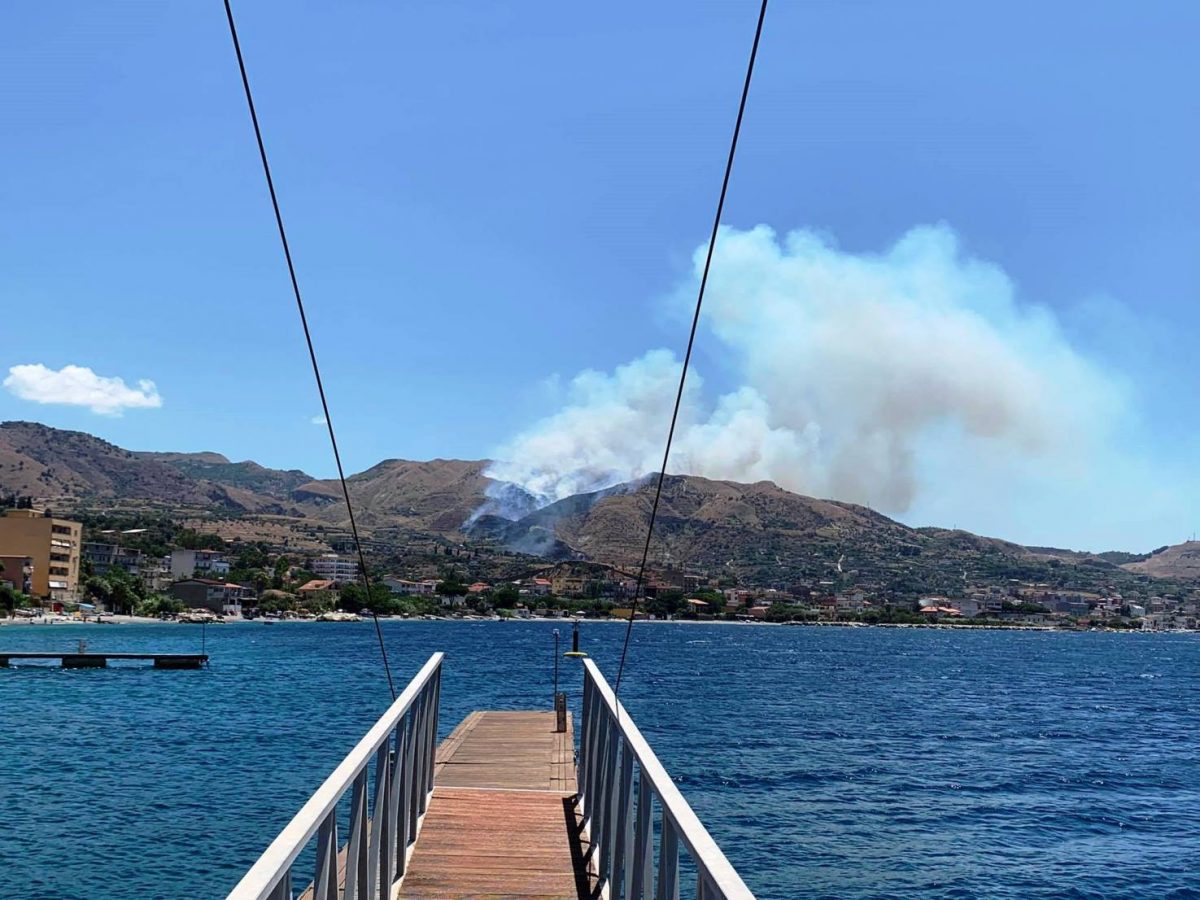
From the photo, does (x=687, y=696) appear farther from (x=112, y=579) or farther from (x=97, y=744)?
(x=112, y=579)

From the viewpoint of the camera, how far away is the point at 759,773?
3116cm

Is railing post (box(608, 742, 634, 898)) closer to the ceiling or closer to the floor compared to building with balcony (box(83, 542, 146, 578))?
closer to the floor

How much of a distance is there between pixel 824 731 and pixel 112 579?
13301 cm

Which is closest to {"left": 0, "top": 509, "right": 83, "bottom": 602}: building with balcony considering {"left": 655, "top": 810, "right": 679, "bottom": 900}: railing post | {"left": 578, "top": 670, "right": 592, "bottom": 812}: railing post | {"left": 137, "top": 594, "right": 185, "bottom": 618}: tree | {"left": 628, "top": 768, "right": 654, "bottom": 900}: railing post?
{"left": 137, "top": 594, "right": 185, "bottom": 618}: tree

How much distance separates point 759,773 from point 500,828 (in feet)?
76.1

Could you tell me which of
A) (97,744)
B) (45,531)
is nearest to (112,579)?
(45,531)

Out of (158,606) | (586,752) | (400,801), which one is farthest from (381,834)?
(158,606)

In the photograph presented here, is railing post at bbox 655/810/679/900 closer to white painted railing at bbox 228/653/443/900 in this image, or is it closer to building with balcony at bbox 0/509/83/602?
white painted railing at bbox 228/653/443/900

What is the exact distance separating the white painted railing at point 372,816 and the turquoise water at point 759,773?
8.73 m

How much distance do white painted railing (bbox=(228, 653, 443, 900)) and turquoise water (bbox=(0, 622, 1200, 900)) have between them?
8728 mm

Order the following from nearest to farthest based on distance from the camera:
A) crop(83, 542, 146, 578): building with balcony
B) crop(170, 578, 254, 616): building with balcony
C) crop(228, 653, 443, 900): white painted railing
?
crop(228, 653, 443, 900): white painted railing → crop(170, 578, 254, 616): building with balcony → crop(83, 542, 146, 578): building with balcony

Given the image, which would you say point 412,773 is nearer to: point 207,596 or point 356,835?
point 356,835

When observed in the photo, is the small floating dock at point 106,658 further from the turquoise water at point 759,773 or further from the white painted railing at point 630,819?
the white painted railing at point 630,819

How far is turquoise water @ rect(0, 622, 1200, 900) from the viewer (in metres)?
19.2
